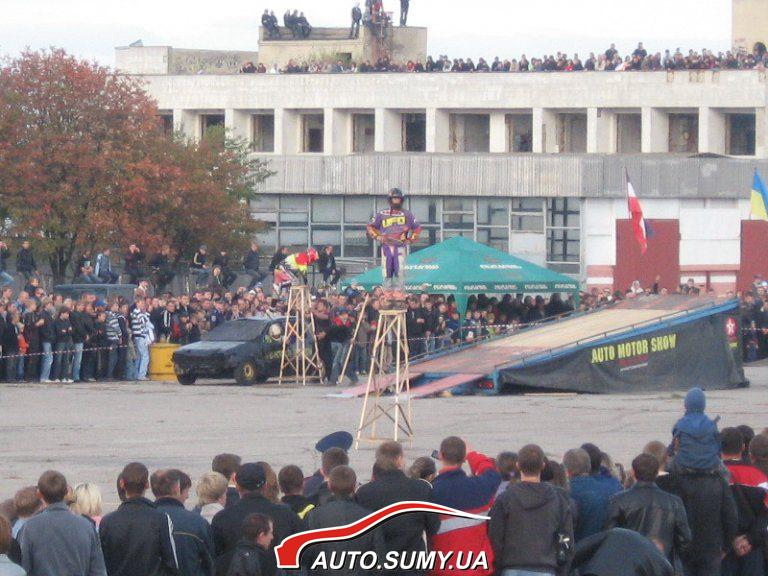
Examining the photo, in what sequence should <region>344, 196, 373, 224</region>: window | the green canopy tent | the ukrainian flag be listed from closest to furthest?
the green canopy tent
the ukrainian flag
<region>344, 196, 373, 224</region>: window

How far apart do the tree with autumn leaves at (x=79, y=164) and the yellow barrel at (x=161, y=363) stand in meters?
10.9

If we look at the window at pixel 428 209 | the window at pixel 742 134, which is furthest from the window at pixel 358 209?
the window at pixel 742 134

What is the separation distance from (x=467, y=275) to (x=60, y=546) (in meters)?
31.3

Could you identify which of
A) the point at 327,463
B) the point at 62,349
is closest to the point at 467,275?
the point at 62,349

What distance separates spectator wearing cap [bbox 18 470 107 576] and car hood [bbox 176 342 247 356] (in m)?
24.3

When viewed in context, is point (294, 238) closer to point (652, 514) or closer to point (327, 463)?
point (327, 463)

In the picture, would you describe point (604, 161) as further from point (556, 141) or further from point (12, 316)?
point (12, 316)

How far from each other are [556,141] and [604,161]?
584 centimetres

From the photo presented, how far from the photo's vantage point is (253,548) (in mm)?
9289

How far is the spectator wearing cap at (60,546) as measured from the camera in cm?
912

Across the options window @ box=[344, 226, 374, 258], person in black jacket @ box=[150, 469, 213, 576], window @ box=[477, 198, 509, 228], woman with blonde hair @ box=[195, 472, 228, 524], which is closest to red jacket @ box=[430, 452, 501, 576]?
person in black jacket @ box=[150, 469, 213, 576]

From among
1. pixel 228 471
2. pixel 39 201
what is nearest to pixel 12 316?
pixel 39 201

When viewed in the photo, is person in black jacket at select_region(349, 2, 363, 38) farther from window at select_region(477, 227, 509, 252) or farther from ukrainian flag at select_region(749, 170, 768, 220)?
ukrainian flag at select_region(749, 170, 768, 220)

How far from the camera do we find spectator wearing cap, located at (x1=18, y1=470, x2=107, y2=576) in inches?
359
